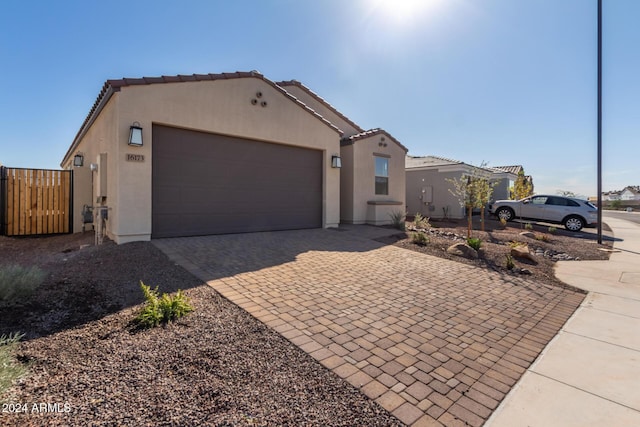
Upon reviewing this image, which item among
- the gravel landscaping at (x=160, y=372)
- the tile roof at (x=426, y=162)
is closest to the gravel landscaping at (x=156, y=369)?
the gravel landscaping at (x=160, y=372)

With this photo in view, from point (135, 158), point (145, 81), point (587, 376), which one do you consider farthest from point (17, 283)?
point (587, 376)

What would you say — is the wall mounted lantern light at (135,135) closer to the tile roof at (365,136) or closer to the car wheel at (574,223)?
the tile roof at (365,136)

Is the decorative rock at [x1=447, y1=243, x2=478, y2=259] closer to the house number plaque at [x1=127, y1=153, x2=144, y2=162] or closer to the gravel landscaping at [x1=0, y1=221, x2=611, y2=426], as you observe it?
the gravel landscaping at [x1=0, y1=221, x2=611, y2=426]

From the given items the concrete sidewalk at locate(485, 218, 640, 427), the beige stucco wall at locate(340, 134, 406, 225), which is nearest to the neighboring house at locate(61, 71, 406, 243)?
the beige stucco wall at locate(340, 134, 406, 225)

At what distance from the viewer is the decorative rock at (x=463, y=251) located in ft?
24.7

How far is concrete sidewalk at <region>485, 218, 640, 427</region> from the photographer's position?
7.47ft

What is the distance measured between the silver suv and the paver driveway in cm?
1138

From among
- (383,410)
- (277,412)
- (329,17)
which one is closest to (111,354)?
(277,412)

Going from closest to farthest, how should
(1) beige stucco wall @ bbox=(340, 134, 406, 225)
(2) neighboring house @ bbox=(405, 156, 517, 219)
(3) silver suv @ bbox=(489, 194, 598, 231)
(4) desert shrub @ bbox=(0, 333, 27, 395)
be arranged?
(4) desert shrub @ bbox=(0, 333, 27, 395) < (1) beige stucco wall @ bbox=(340, 134, 406, 225) < (3) silver suv @ bbox=(489, 194, 598, 231) < (2) neighboring house @ bbox=(405, 156, 517, 219)

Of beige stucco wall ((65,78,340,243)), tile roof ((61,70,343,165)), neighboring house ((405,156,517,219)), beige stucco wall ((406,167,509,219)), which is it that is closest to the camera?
tile roof ((61,70,343,165))

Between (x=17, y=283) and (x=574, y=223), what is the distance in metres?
19.0

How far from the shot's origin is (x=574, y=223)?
14.2m

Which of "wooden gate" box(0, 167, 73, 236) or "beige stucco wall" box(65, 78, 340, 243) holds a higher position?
"beige stucco wall" box(65, 78, 340, 243)

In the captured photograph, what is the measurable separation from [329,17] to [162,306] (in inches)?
356
